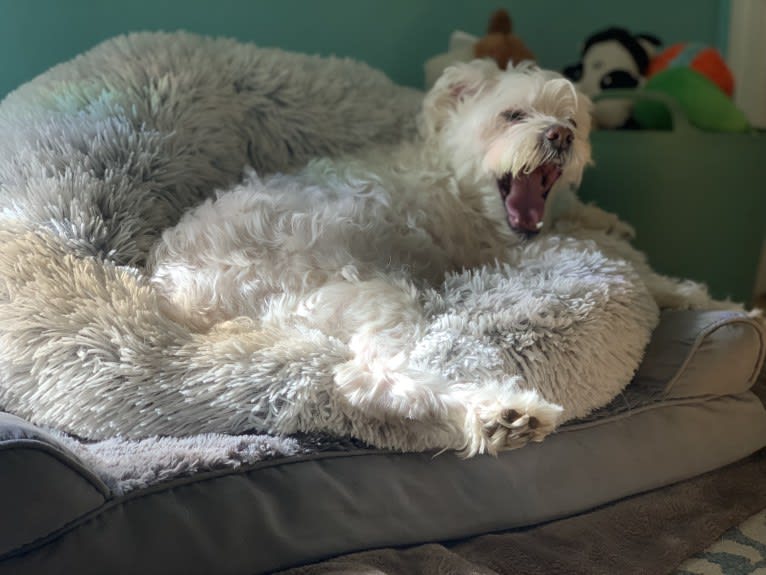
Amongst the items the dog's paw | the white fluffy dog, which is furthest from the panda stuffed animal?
the dog's paw

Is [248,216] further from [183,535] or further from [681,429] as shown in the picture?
[681,429]

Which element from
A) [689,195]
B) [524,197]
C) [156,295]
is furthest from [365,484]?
[689,195]

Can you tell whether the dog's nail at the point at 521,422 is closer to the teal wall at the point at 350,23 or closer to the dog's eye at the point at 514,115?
the dog's eye at the point at 514,115

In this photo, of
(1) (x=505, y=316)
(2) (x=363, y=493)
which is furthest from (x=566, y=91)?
(2) (x=363, y=493)

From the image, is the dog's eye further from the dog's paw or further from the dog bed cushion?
the dog's paw

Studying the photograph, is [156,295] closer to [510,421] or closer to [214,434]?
[214,434]

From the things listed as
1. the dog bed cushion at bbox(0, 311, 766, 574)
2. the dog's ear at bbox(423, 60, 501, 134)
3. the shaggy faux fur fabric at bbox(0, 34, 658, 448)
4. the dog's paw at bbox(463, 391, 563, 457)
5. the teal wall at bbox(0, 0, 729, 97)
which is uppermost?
the teal wall at bbox(0, 0, 729, 97)

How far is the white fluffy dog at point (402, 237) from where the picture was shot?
1.11 meters

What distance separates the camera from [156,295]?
1.29 metres

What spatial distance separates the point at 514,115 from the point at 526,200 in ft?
0.59

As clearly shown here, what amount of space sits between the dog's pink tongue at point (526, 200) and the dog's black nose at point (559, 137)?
11 cm

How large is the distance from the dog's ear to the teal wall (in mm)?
601

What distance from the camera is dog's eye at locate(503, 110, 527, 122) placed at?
1.57m

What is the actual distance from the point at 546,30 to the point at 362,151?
3.25 ft
